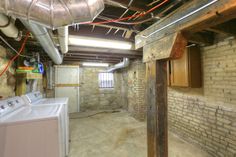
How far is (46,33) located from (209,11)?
5.88 feet

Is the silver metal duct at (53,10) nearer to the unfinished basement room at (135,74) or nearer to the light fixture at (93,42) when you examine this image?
the unfinished basement room at (135,74)

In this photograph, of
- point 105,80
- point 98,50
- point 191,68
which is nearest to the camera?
point 191,68

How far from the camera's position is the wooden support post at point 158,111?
1.49 m

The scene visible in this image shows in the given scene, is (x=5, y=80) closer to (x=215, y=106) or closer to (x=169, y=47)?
(x=169, y=47)

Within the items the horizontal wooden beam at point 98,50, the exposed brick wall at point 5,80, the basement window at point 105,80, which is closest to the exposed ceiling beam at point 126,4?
the horizontal wooden beam at point 98,50

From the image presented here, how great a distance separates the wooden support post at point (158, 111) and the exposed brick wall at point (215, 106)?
153cm

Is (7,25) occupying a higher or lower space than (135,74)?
higher

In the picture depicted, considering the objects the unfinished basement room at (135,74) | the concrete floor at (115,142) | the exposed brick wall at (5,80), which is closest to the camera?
the unfinished basement room at (135,74)

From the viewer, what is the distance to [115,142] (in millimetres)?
3002

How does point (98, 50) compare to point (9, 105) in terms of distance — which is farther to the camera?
point (98, 50)

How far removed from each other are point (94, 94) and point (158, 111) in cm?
524

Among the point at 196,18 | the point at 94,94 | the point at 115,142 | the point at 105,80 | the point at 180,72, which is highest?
the point at 196,18

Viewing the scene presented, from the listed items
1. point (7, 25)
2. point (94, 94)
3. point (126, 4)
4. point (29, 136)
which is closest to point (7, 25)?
point (7, 25)

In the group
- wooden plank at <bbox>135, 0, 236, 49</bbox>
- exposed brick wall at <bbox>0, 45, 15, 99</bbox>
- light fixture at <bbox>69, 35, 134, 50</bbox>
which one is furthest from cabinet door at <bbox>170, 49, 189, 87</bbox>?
exposed brick wall at <bbox>0, 45, 15, 99</bbox>
